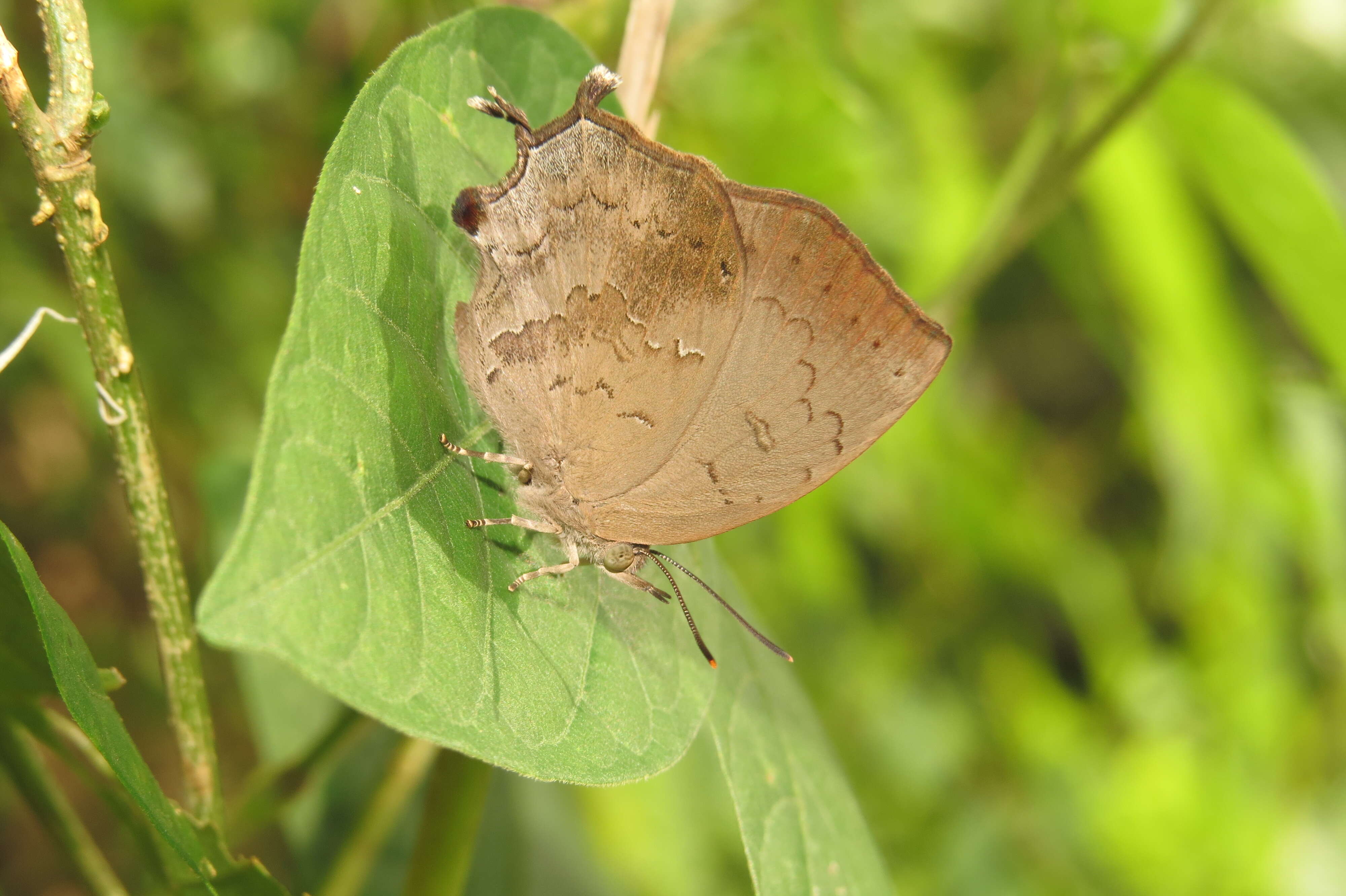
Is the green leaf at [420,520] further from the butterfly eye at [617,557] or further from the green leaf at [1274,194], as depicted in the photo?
the green leaf at [1274,194]

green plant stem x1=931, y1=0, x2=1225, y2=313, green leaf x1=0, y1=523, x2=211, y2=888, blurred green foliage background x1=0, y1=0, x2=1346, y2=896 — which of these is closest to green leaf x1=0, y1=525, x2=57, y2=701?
green leaf x1=0, y1=523, x2=211, y2=888

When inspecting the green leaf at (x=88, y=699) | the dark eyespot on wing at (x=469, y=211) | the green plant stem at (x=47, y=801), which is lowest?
the green plant stem at (x=47, y=801)

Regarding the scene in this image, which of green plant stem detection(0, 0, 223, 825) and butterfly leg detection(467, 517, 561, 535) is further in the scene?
butterfly leg detection(467, 517, 561, 535)

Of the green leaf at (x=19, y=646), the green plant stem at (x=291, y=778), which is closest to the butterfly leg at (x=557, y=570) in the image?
the green plant stem at (x=291, y=778)

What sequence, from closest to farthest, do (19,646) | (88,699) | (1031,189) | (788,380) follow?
(88,699) → (19,646) → (788,380) → (1031,189)

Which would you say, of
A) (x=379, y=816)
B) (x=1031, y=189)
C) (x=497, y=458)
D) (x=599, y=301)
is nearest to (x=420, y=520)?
(x=497, y=458)

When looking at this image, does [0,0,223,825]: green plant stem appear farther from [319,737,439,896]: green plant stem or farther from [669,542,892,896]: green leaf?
[669,542,892,896]: green leaf

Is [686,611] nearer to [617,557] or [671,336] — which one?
[617,557]
